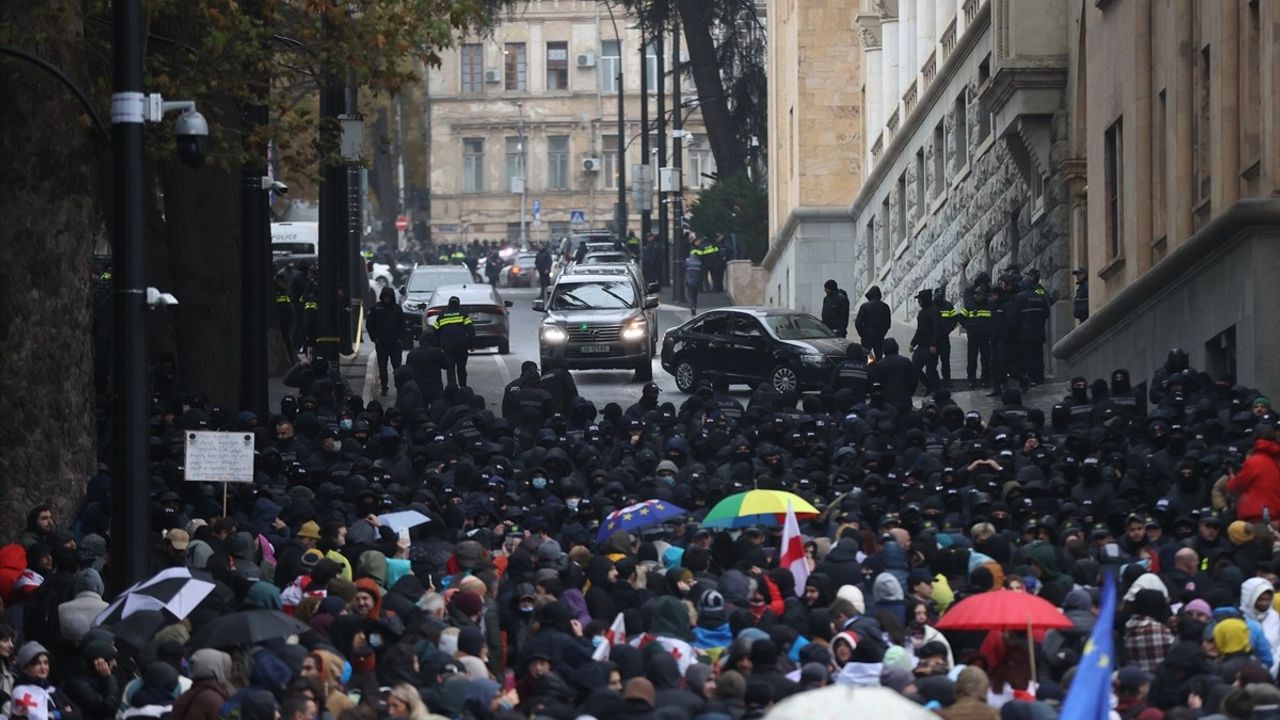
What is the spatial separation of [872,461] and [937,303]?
434 inches

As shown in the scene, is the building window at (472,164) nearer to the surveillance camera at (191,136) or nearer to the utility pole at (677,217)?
the utility pole at (677,217)

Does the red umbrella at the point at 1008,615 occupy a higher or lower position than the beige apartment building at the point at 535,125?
lower

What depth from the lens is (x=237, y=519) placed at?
18.9 meters

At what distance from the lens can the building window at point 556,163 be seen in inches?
4131

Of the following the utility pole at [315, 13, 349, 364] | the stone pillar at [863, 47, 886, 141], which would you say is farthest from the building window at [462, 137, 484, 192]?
the utility pole at [315, 13, 349, 364]

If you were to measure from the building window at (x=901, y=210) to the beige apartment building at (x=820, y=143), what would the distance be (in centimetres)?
522

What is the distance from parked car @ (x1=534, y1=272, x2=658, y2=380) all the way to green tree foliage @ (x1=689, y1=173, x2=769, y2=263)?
25.4 m

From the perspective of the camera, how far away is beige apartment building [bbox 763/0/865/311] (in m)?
54.2

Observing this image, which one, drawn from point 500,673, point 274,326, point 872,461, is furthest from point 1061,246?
point 500,673

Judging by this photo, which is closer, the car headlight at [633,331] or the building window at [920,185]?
the car headlight at [633,331]

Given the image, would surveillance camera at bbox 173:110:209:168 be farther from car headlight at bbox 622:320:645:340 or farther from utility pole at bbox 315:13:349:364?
car headlight at bbox 622:320:645:340

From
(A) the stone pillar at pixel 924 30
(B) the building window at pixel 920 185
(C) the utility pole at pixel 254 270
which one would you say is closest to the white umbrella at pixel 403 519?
(C) the utility pole at pixel 254 270

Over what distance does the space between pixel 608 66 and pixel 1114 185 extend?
236 ft

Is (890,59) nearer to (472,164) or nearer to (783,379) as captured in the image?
(783,379)
